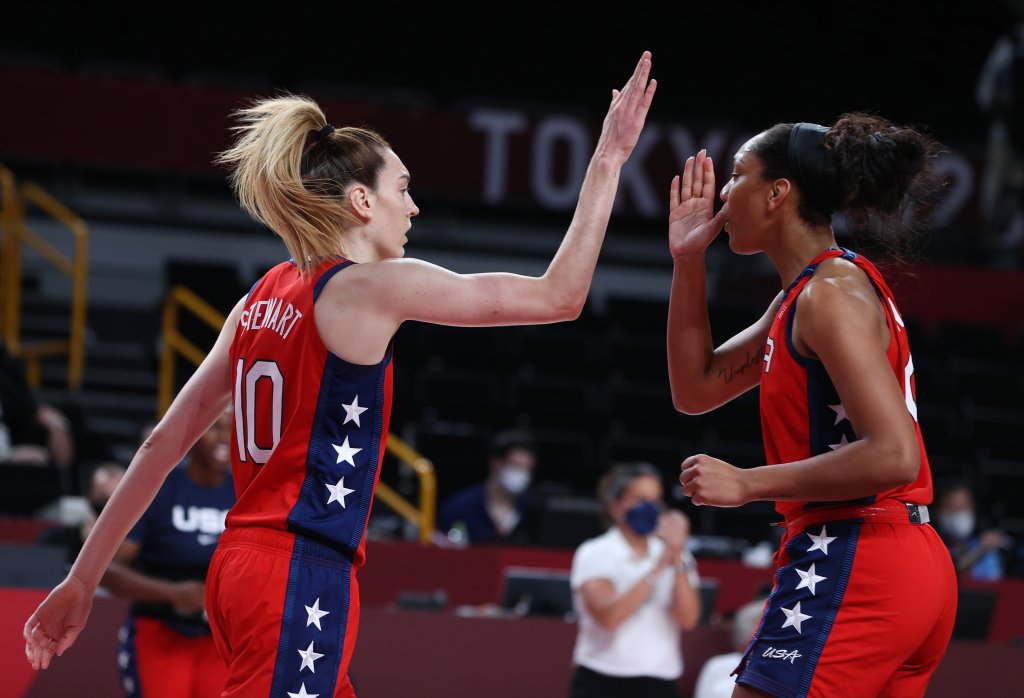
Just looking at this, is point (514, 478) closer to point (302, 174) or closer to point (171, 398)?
point (171, 398)

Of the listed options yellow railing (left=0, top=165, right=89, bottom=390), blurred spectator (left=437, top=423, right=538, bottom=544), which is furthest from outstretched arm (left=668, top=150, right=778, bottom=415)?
yellow railing (left=0, top=165, right=89, bottom=390)

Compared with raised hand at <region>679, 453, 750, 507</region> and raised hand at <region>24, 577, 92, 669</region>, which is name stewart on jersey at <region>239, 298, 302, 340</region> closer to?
raised hand at <region>24, 577, 92, 669</region>

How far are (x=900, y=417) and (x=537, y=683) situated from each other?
4.24 m

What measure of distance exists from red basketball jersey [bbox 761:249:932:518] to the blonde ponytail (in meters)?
0.99

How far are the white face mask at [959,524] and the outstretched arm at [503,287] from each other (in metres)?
7.75

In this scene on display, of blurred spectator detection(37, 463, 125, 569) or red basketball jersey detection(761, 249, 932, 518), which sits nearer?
red basketball jersey detection(761, 249, 932, 518)

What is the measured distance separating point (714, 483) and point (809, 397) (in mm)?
309

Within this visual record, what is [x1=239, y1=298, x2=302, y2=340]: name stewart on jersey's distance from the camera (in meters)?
2.99

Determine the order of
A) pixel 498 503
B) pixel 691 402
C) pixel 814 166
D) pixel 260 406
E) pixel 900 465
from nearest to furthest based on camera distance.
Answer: pixel 900 465 → pixel 260 406 → pixel 814 166 → pixel 691 402 → pixel 498 503

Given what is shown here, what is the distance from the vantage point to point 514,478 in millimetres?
9922

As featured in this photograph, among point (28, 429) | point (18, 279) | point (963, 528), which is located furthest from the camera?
point (18, 279)

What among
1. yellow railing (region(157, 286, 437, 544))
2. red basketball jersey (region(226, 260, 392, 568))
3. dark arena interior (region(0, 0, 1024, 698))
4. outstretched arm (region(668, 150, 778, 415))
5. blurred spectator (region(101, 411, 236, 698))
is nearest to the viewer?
red basketball jersey (region(226, 260, 392, 568))

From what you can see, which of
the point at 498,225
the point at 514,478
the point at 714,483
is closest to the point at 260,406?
the point at 714,483

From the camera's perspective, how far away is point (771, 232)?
325 centimetres
